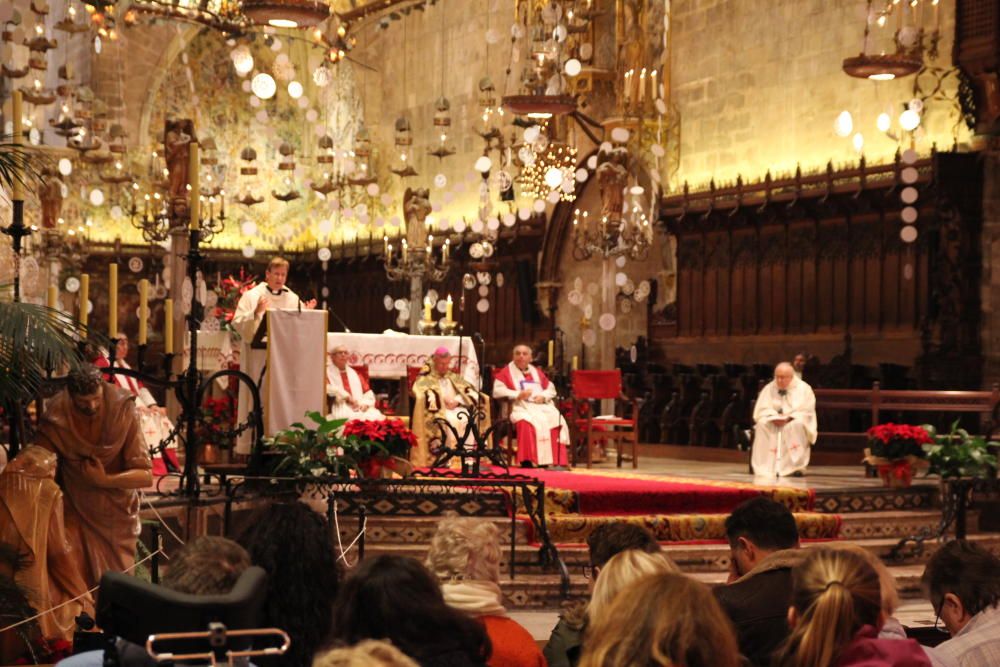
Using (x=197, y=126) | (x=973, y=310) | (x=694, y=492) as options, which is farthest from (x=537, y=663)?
(x=197, y=126)

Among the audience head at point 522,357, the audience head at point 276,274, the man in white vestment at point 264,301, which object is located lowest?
the audience head at point 522,357

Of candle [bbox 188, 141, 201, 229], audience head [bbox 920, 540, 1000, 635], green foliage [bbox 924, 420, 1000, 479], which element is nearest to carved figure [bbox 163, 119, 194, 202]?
green foliage [bbox 924, 420, 1000, 479]

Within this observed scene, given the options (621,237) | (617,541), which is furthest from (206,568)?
(621,237)

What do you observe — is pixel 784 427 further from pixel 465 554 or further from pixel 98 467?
pixel 465 554

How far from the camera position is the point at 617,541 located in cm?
440

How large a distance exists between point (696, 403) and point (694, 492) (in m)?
7.01

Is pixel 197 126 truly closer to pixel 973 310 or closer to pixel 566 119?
pixel 566 119

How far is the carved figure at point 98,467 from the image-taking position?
6.70 m

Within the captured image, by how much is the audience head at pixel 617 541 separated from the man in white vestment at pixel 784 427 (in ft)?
32.1

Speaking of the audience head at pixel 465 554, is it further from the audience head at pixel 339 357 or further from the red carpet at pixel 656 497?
the audience head at pixel 339 357

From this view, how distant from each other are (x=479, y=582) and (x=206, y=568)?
3.52ft

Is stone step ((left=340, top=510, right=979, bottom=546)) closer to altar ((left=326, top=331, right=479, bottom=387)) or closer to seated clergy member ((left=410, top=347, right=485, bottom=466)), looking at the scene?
seated clergy member ((left=410, top=347, right=485, bottom=466))

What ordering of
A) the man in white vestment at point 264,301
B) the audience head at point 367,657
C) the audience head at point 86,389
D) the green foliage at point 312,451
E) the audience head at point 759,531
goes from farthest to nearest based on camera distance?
the man in white vestment at point 264,301, the green foliage at point 312,451, the audience head at point 86,389, the audience head at point 759,531, the audience head at point 367,657

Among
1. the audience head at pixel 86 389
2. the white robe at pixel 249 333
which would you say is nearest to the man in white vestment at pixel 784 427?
the white robe at pixel 249 333
